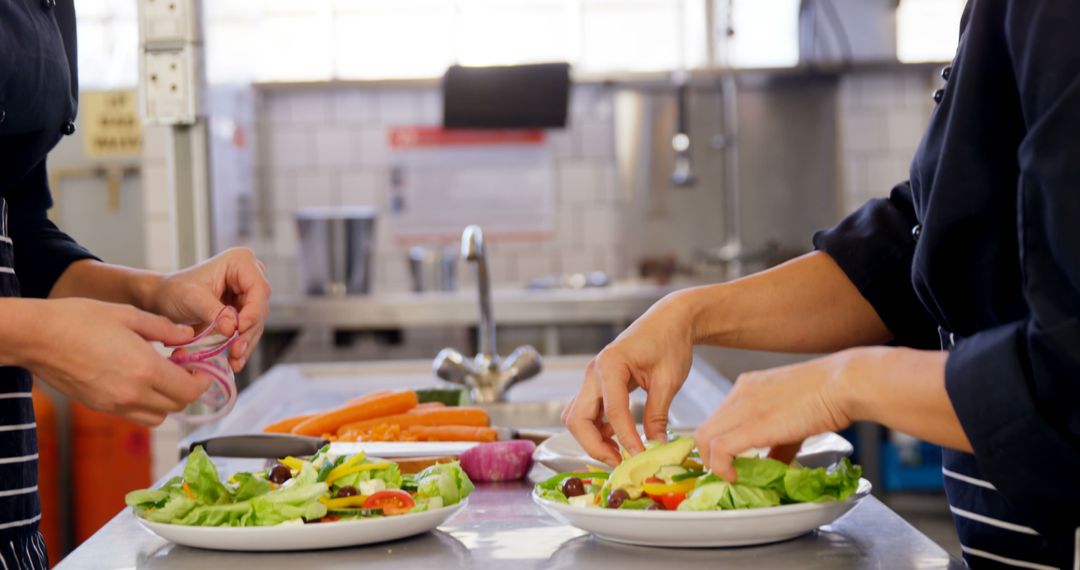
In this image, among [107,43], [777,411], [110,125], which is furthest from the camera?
[107,43]

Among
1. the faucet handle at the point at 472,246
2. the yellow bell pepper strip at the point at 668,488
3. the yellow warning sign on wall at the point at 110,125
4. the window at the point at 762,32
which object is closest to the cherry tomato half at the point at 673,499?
the yellow bell pepper strip at the point at 668,488

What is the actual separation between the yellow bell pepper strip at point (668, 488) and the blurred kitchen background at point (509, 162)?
300 cm

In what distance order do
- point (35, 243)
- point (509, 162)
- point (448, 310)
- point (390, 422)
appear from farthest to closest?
1. point (509, 162)
2. point (448, 310)
3. point (390, 422)
4. point (35, 243)

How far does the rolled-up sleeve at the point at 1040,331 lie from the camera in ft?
2.92

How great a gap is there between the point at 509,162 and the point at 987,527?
4657 millimetres

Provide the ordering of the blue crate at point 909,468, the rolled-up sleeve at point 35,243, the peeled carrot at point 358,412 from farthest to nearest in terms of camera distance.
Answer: the blue crate at point 909,468 → the peeled carrot at point 358,412 → the rolled-up sleeve at point 35,243

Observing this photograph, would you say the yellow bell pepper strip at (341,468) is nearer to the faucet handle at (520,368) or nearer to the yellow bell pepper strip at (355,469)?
the yellow bell pepper strip at (355,469)

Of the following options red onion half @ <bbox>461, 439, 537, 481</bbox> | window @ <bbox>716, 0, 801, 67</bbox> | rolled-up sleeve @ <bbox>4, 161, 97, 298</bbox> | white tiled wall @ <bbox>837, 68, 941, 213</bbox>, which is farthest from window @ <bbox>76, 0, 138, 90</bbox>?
red onion half @ <bbox>461, 439, 537, 481</bbox>

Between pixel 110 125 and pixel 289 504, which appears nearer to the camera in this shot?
pixel 289 504

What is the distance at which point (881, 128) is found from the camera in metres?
5.94

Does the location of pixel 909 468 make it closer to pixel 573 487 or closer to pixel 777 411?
pixel 573 487

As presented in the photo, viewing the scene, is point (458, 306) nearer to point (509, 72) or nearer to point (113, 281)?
point (509, 72)

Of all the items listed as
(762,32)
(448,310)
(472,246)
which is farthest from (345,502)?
(762,32)

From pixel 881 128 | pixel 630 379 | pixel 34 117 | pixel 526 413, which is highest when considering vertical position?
pixel 881 128
